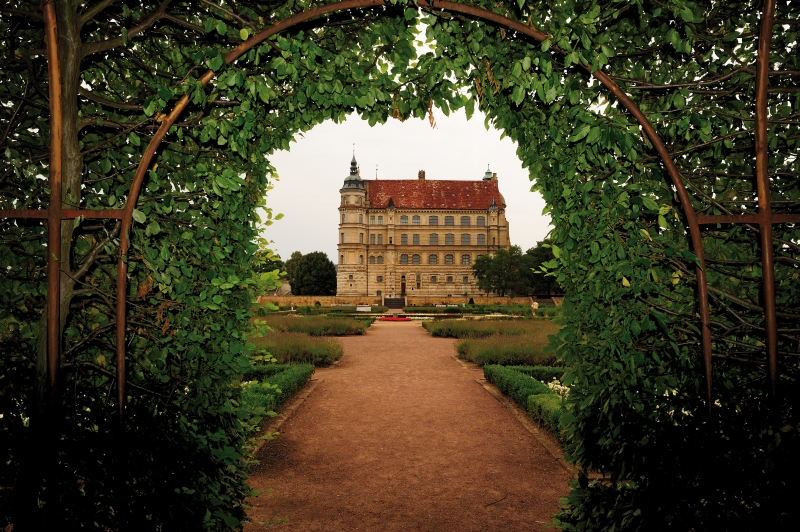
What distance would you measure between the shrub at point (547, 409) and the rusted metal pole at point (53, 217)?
6486mm

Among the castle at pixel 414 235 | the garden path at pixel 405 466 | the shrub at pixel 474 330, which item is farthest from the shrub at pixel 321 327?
the castle at pixel 414 235

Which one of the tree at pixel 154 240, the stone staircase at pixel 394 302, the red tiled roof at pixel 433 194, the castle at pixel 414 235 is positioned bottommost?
the stone staircase at pixel 394 302

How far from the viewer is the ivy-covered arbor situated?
287 centimetres

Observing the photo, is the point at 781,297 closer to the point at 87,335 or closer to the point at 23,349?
the point at 87,335

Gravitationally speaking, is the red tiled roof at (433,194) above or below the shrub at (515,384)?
above

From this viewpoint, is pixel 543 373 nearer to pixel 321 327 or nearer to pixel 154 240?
pixel 154 240

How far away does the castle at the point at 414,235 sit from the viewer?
6612cm

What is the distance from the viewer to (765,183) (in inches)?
114

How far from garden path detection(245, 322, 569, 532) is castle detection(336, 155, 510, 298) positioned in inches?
2187

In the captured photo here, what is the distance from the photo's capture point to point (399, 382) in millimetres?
12141

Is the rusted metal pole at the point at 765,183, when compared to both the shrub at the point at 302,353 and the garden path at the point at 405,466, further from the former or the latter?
the shrub at the point at 302,353

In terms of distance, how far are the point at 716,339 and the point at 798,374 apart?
47 centimetres

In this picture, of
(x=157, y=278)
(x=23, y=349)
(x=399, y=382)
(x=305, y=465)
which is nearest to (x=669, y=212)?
(x=157, y=278)

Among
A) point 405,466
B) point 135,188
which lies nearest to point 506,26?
point 135,188
